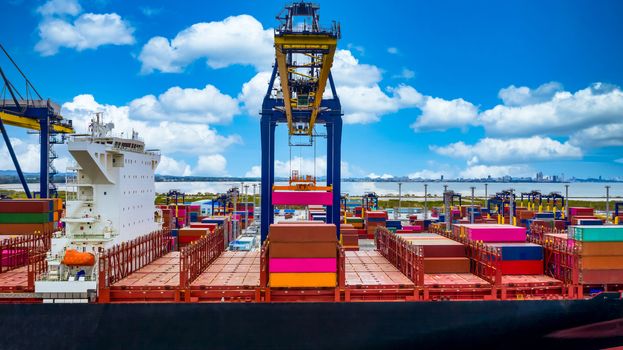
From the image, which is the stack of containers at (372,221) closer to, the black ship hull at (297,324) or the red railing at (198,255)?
the red railing at (198,255)

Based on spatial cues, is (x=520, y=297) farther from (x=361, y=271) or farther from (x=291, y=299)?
(x=291, y=299)

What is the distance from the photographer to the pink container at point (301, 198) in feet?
91.0

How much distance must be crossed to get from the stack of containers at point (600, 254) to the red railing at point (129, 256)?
22065 mm

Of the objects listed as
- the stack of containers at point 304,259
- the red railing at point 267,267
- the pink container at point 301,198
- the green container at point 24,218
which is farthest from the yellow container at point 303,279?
the green container at point 24,218

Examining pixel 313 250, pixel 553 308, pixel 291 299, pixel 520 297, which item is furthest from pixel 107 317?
pixel 553 308

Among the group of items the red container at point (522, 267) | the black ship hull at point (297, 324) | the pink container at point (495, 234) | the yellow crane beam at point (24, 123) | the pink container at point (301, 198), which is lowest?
the black ship hull at point (297, 324)

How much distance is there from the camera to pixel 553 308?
20016 mm

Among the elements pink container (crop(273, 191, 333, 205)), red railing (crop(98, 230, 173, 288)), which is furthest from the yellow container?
pink container (crop(273, 191, 333, 205))

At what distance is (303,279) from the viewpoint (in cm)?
1880

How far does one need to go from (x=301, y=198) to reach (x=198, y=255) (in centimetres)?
833

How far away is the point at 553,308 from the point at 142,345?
18900 mm

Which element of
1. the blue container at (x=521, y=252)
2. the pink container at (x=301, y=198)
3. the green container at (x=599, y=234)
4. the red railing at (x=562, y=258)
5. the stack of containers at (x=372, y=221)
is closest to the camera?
the green container at (x=599, y=234)

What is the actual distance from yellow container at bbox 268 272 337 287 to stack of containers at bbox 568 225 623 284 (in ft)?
39.9

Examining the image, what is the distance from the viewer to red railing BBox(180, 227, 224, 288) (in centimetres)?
1895
